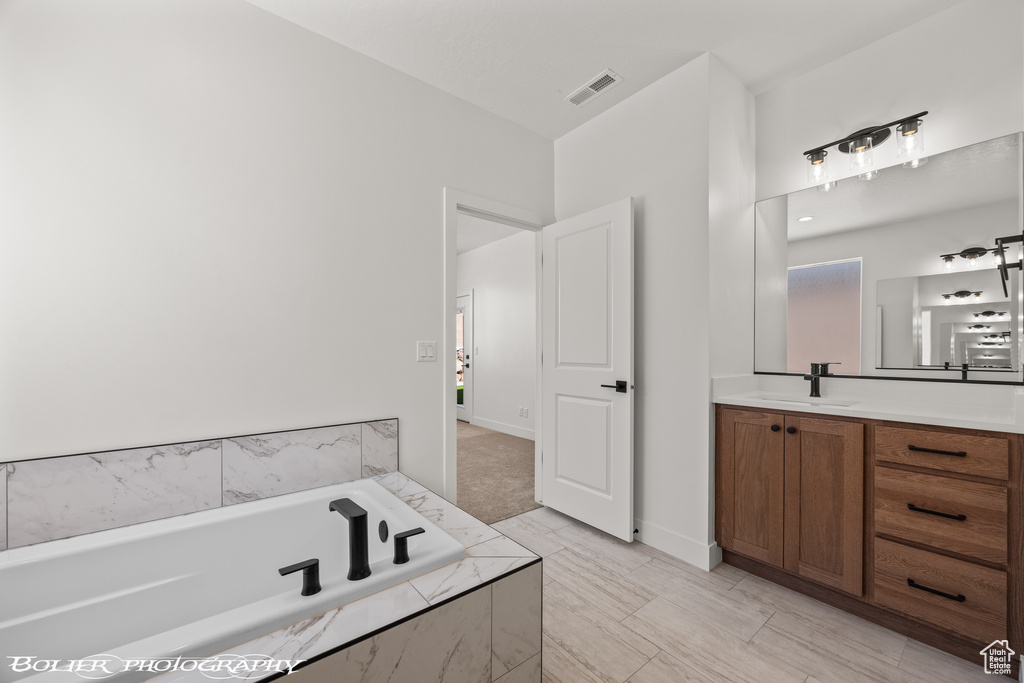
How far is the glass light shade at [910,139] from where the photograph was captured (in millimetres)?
1928

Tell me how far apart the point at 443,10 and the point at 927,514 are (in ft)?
9.39

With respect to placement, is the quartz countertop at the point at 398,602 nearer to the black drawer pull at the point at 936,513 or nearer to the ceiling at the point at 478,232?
the black drawer pull at the point at 936,513

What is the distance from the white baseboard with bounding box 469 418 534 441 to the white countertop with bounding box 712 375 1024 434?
3027 mm

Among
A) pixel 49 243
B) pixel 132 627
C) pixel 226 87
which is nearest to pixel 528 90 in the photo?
pixel 226 87

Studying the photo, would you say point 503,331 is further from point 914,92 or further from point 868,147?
point 914,92

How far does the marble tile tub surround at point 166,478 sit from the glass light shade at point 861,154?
9.27 feet

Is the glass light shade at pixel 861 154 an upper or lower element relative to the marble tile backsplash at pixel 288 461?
upper

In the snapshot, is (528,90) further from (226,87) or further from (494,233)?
(494,233)

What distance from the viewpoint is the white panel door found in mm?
2398

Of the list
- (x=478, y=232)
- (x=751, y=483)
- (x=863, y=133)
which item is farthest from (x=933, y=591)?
(x=478, y=232)

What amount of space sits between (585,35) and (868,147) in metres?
1.52

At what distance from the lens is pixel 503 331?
5.61 meters

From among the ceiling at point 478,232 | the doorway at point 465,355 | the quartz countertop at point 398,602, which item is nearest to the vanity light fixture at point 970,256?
the quartz countertop at point 398,602

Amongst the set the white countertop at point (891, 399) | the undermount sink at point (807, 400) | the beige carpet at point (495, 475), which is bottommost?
the beige carpet at point (495, 475)
